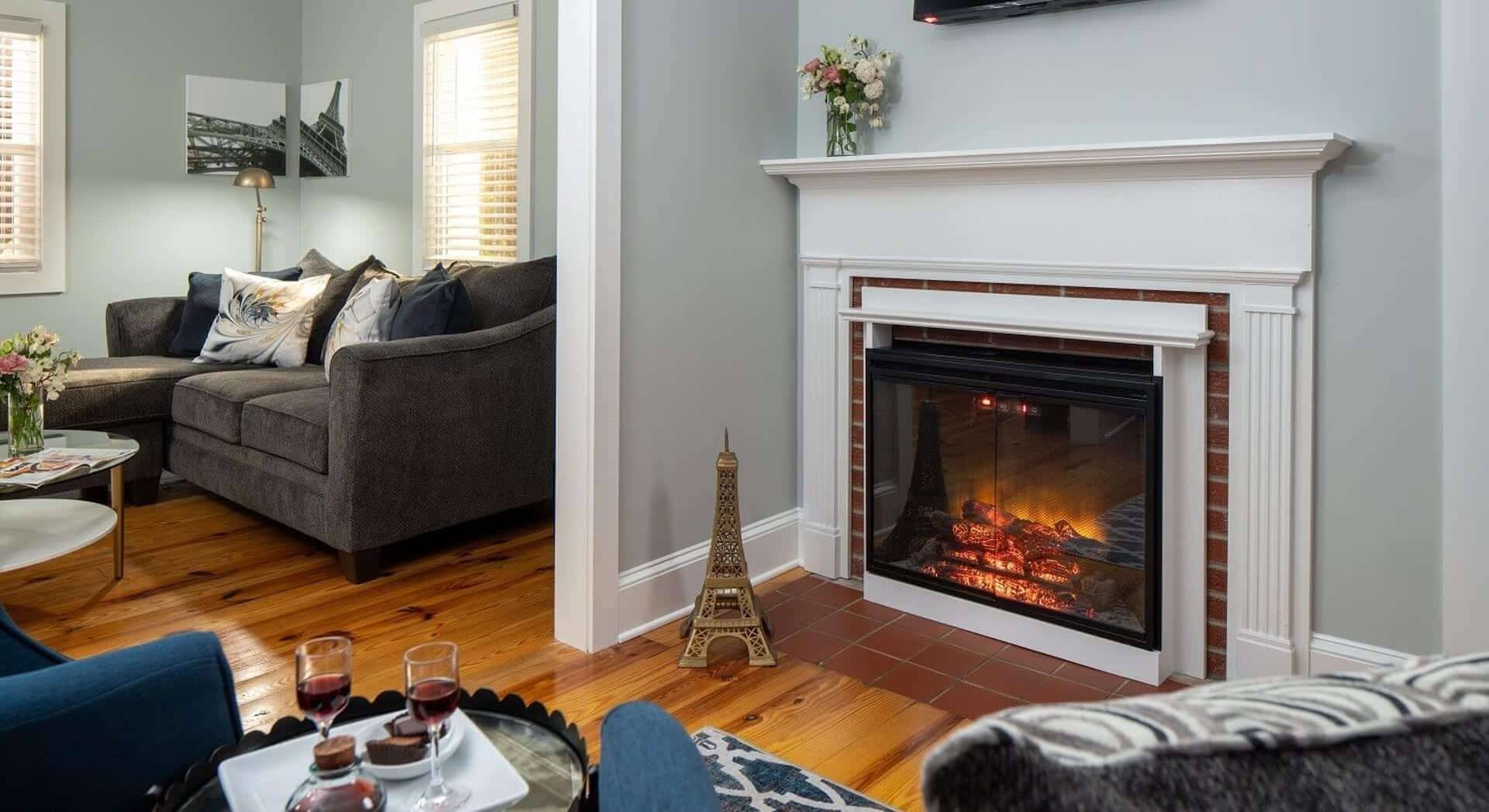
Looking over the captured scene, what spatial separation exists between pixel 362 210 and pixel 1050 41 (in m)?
4.09

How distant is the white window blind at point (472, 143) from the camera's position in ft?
15.7

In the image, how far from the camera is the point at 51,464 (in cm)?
302

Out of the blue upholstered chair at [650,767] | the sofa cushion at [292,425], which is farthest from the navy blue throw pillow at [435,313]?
the blue upholstered chair at [650,767]

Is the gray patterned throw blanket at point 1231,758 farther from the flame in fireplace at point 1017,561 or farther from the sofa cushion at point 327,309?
the sofa cushion at point 327,309

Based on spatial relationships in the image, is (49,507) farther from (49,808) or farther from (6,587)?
(49,808)

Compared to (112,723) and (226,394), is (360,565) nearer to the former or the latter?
(226,394)

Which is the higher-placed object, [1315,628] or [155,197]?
[155,197]

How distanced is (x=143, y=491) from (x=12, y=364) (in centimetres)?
132

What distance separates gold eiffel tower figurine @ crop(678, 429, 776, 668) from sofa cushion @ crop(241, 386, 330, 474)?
4.61 feet

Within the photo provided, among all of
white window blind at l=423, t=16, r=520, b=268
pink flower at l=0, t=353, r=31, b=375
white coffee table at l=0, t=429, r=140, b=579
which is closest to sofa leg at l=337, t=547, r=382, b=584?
white coffee table at l=0, t=429, r=140, b=579

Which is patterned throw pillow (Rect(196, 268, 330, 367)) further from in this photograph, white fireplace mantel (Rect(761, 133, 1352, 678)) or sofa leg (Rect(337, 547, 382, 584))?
white fireplace mantel (Rect(761, 133, 1352, 678))

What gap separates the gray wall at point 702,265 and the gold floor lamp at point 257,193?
11.5 ft

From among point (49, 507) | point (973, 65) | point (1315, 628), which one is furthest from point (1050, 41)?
point (49, 507)

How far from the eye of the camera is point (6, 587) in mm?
3275
